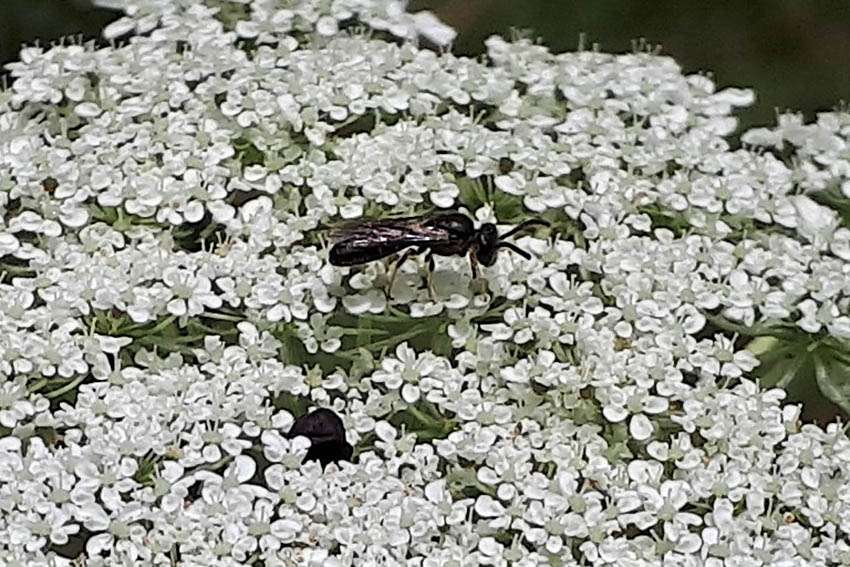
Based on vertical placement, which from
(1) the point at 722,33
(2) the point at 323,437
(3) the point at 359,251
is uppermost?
(3) the point at 359,251

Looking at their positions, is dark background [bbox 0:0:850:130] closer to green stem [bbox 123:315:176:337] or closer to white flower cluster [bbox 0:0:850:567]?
white flower cluster [bbox 0:0:850:567]

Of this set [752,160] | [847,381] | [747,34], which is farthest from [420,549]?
[747,34]

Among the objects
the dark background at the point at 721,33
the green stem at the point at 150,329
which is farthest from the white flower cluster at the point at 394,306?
the dark background at the point at 721,33

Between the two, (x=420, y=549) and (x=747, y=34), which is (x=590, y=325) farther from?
(x=747, y=34)

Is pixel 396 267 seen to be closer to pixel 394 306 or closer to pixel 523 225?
pixel 394 306

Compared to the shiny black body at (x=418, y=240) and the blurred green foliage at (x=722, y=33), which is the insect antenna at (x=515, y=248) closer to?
the shiny black body at (x=418, y=240)

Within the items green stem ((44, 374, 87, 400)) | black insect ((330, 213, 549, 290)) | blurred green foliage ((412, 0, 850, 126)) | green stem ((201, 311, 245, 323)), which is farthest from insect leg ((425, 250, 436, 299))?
blurred green foliage ((412, 0, 850, 126))

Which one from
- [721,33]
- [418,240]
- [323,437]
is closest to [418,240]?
[418,240]
